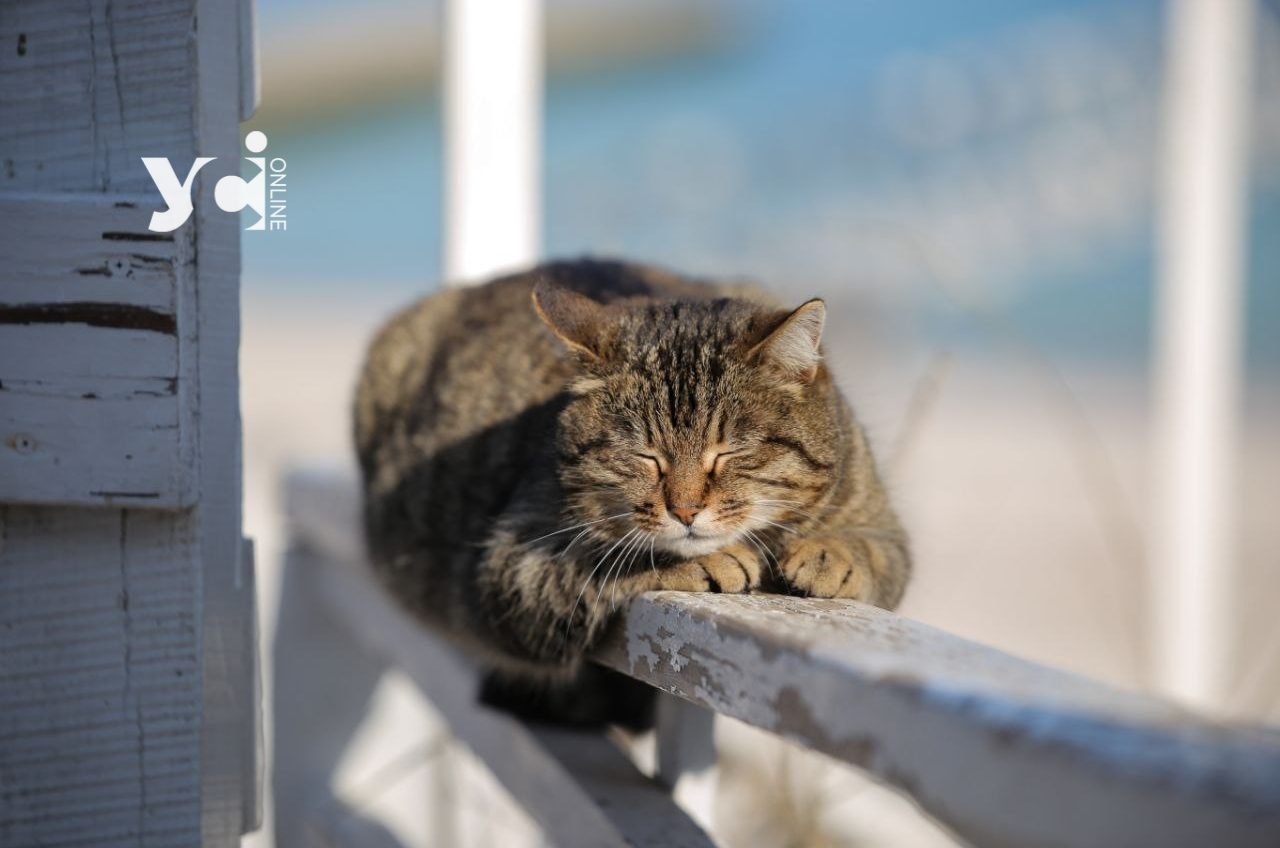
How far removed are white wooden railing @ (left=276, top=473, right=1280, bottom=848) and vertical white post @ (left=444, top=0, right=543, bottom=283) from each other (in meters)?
1.41

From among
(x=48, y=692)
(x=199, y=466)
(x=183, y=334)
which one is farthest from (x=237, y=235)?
(x=48, y=692)

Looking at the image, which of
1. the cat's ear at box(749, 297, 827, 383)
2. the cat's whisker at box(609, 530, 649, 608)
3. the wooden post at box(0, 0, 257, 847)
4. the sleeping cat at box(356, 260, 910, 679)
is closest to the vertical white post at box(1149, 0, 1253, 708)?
the sleeping cat at box(356, 260, 910, 679)

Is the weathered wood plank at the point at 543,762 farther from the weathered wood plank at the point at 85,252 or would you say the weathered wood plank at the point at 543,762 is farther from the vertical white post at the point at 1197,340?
the vertical white post at the point at 1197,340

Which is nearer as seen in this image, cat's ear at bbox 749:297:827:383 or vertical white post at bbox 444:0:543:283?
cat's ear at bbox 749:297:827:383

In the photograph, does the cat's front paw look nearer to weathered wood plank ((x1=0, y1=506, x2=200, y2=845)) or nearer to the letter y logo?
weathered wood plank ((x1=0, y1=506, x2=200, y2=845))

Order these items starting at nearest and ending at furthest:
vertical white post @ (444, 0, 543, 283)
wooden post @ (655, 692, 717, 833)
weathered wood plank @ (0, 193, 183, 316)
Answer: weathered wood plank @ (0, 193, 183, 316) < wooden post @ (655, 692, 717, 833) < vertical white post @ (444, 0, 543, 283)

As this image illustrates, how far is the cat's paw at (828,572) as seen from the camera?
4.21 feet

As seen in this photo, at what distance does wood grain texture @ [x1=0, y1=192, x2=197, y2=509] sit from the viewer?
104cm

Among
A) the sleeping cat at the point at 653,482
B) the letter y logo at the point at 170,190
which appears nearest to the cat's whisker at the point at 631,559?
the sleeping cat at the point at 653,482

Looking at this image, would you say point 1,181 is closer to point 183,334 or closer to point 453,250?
point 183,334

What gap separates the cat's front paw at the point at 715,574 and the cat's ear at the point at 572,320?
0.39 meters

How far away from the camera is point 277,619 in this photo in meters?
2.66

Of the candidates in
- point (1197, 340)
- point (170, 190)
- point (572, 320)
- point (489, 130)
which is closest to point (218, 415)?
point (170, 190)

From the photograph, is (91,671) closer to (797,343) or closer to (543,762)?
(543,762)
